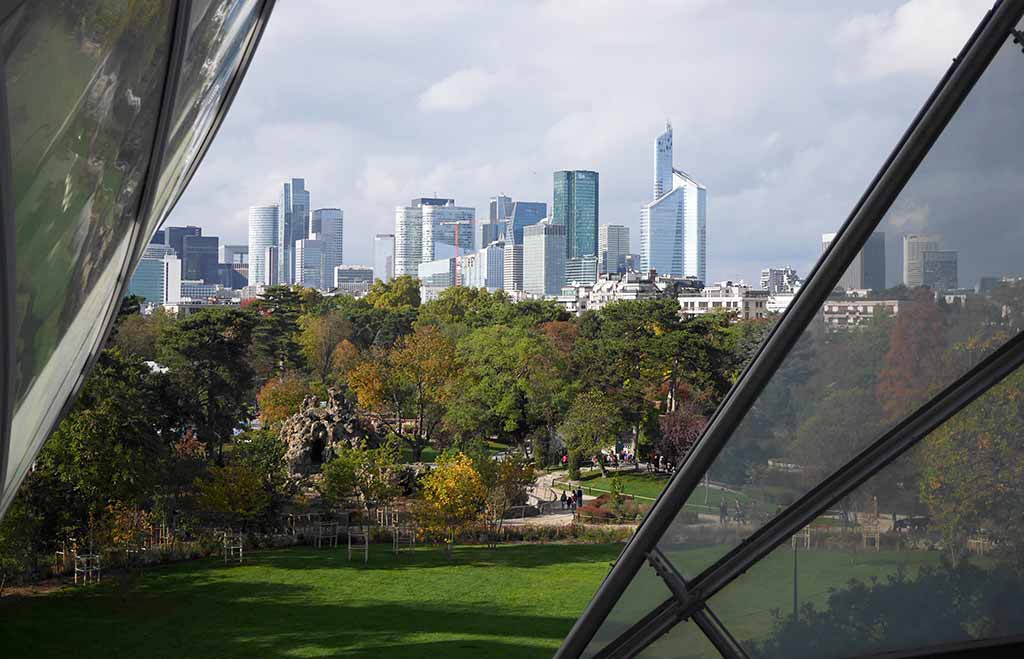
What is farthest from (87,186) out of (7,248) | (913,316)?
(913,316)

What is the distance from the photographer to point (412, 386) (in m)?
35.4

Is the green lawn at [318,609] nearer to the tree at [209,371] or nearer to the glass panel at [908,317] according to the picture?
the tree at [209,371]

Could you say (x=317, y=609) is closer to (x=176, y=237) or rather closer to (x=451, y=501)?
(x=451, y=501)

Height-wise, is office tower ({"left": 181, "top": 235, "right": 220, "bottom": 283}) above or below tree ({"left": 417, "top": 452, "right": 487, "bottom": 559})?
above

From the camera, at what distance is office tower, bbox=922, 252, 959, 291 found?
2594mm

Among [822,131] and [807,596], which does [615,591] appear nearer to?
[807,596]

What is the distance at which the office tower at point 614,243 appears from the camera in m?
188

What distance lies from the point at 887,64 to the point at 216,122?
105318mm

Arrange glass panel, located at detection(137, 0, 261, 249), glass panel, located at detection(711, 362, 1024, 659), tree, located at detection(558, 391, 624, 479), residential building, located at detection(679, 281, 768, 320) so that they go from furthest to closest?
residential building, located at detection(679, 281, 768, 320)
tree, located at detection(558, 391, 624, 479)
glass panel, located at detection(137, 0, 261, 249)
glass panel, located at detection(711, 362, 1024, 659)

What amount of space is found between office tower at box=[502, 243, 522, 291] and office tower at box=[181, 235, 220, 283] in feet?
162

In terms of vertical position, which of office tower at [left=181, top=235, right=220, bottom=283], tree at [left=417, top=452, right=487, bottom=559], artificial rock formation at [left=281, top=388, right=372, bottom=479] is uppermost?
office tower at [left=181, top=235, right=220, bottom=283]

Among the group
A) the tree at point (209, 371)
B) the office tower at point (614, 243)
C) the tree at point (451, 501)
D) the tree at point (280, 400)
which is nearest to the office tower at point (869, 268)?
the tree at point (451, 501)

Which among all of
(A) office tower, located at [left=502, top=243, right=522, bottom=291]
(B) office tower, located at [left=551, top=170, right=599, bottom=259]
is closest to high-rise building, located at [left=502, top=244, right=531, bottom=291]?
(A) office tower, located at [left=502, top=243, right=522, bottom=291]

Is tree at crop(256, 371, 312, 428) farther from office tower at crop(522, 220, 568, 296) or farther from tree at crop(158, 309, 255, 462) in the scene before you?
office tower at crop(522, 220, 568, 296)
